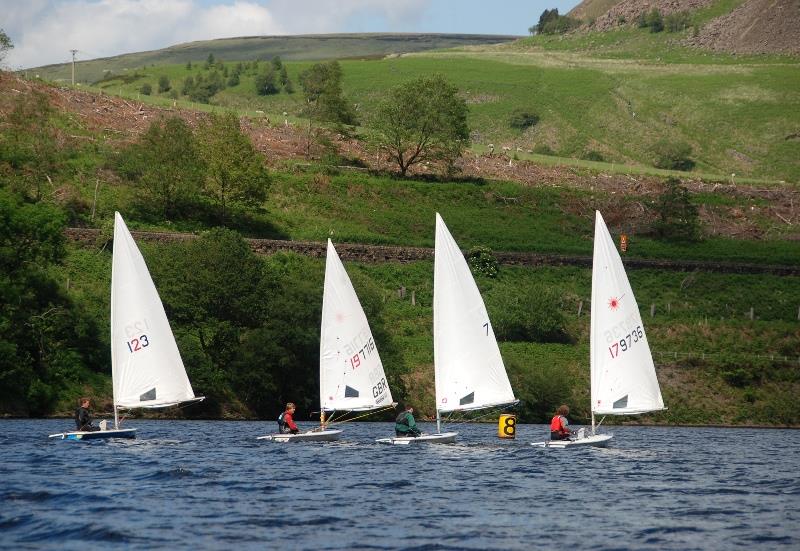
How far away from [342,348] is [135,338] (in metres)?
8.28

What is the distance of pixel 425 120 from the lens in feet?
423

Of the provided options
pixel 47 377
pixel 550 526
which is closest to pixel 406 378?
pixel 47 377

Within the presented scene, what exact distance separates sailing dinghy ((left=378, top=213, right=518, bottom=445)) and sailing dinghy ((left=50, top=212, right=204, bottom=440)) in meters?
10.2

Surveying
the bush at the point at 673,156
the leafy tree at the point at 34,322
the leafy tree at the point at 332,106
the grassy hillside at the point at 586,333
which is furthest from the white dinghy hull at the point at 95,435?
the bush at the point at 673,156

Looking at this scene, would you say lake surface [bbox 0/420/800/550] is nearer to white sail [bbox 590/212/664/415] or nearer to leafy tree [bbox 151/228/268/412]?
white sail [bbox 590/212/664/415]

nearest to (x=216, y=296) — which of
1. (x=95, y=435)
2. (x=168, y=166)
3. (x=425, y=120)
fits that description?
(x=95, y=435)

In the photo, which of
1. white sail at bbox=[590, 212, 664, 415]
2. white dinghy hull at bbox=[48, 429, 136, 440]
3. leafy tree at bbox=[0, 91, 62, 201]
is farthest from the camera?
leafy tree at bbox=[0, 91, 62, 201]

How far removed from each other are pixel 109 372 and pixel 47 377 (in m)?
5.24

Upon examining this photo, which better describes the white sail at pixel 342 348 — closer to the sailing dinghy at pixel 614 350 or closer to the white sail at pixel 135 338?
the white sail at pixel 135 338

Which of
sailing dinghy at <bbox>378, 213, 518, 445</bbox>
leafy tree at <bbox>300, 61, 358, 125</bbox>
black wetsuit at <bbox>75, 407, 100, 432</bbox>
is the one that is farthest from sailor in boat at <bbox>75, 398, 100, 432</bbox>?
leafy tree at <bbox>300, 61, 358, 125</bbox>

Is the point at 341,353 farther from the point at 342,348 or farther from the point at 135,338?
the point at 135,338

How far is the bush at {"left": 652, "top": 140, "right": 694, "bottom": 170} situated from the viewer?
184 m

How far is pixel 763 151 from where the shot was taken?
19025 cm

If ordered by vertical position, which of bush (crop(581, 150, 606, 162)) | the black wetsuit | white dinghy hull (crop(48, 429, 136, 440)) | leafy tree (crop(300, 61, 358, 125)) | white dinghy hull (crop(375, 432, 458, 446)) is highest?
bush (crop(581, 150, 606, 162))
